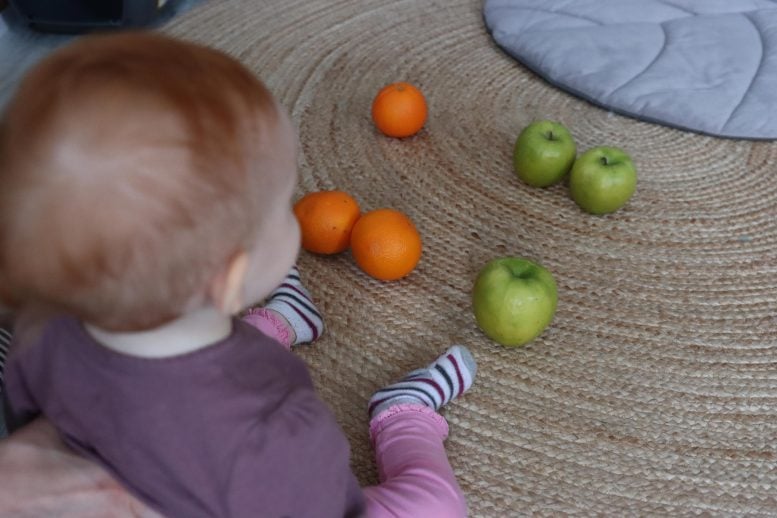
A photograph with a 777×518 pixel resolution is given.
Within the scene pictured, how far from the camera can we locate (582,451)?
2.88ft

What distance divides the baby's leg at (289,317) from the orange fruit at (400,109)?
38 centimetres

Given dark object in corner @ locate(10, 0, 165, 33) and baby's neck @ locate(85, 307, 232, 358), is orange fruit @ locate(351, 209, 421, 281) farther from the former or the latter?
dark object in corner @ locate(10, 0, 165, 33)

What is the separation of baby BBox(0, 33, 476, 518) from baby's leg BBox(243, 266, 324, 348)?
270 mm

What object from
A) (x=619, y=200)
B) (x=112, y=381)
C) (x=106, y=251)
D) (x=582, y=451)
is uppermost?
(x=106, y=251)

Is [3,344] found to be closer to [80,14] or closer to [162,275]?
[162,275]

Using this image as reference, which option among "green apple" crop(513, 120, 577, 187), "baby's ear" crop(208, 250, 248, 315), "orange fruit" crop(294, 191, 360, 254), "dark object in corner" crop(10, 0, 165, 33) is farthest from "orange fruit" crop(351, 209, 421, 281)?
"dark object in corner" crop(10, 0, 165, 33)

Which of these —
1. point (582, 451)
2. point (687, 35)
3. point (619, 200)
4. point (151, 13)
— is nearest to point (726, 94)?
point (687, 35)

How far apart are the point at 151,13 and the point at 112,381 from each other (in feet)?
3.99

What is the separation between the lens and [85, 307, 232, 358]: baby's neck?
55 centimetres

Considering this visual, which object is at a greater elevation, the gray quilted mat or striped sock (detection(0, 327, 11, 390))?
the gray quilted mat

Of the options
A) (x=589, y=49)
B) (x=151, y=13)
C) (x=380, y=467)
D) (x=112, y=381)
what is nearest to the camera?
(x=112, y=381)

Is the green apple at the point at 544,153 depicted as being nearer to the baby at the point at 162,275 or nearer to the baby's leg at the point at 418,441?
the baby's leg at the point at 418,441

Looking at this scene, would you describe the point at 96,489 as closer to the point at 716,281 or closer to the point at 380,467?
the point at 380,467

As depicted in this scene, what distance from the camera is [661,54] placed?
1.44 meters
